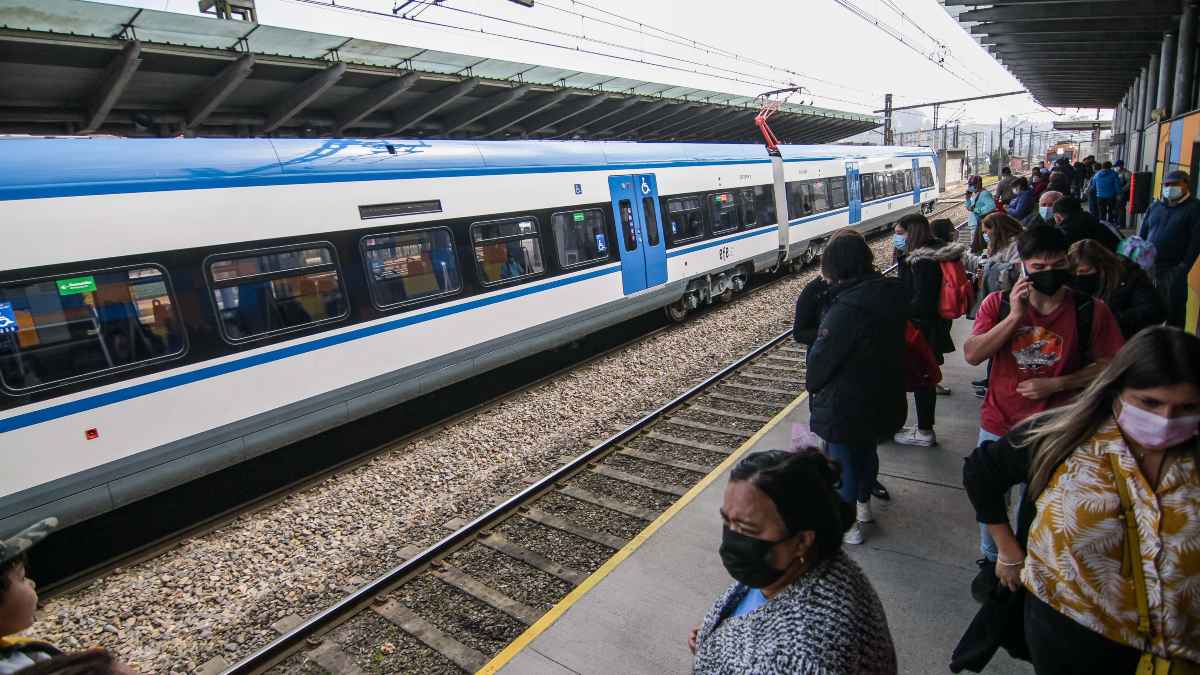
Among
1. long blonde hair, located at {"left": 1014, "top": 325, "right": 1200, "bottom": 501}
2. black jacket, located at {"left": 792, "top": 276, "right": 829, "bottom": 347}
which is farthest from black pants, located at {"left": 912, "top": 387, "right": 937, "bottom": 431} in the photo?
long blonde hair, located at {"left": 1014, "top": 325, "right": 1200, "bottom": 501}

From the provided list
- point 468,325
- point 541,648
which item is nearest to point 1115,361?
point 541,648

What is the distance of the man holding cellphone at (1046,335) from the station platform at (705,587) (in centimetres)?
79

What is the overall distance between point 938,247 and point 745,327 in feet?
21.6

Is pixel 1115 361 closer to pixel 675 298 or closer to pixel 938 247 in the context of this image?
pixel 938 247

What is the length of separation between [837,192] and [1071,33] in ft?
22.5

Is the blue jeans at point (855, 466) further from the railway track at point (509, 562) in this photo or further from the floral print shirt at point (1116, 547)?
the floral print shirt at point (1116, 547)

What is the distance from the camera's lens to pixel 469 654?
3986mm

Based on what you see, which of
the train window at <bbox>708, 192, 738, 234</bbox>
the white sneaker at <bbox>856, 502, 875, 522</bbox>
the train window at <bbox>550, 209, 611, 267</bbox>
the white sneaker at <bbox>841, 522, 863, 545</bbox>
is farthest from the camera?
the train window at <bbox>708, 192, 738, 234</bbox>

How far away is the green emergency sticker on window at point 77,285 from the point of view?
5.11 meters

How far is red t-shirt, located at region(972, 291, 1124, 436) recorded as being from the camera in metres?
3.01

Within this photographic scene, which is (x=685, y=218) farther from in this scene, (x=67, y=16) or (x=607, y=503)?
(x=67, y=16)

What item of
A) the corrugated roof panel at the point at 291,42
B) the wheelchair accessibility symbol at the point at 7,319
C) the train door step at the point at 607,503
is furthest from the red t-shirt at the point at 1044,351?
the corrugated roof panel at the point at 291,42

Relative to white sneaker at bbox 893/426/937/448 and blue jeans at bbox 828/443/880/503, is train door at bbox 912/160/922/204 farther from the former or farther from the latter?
blue jeans at bbox 828/443/880/503

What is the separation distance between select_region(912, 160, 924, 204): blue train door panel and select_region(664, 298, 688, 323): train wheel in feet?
53.7
